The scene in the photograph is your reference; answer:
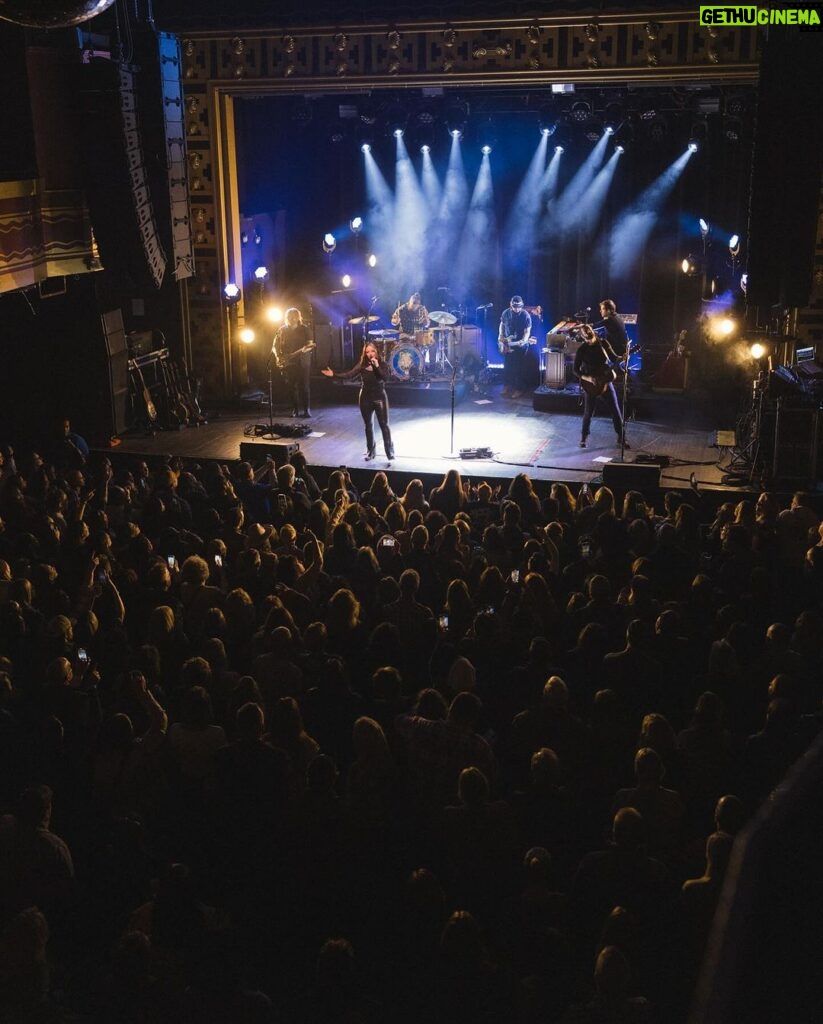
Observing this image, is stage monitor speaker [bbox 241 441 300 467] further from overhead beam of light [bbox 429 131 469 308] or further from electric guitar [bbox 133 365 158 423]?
overhead beam of light [bbox 429 131 469 308]

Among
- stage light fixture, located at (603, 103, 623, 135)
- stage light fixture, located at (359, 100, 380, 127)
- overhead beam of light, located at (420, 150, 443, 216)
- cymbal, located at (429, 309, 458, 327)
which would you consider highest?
stage light fixture, located at (359, 100, 380, 127)

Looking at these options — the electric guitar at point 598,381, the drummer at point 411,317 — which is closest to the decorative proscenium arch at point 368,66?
the drummer at point 411,317

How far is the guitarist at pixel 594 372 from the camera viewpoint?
13.4 m

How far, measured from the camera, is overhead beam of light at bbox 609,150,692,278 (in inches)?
728

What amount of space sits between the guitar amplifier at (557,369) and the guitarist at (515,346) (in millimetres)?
761

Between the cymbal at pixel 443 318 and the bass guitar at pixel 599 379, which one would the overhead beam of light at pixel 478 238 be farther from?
the bass guitar at pixel 599 379

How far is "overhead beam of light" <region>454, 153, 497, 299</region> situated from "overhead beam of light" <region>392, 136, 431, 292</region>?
75cm

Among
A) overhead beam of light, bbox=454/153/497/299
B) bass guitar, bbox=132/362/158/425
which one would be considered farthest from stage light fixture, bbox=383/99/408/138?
bass guitar, bbox=132/362/158/425

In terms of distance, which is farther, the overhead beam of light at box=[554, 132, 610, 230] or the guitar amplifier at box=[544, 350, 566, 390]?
the overhead beam of light at box=[554, 132, 610, 230]

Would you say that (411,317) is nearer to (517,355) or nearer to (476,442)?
(517,355)

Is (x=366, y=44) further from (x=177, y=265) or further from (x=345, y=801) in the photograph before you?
(x=345, y=801)

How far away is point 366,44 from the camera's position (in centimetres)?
1468

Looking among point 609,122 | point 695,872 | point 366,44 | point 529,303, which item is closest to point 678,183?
point 609,122

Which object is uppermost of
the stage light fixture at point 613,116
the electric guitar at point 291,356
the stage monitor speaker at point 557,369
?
the stage light fixture at point 613,116
